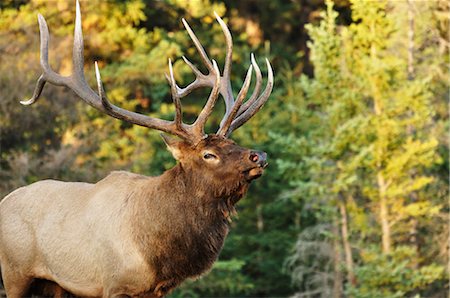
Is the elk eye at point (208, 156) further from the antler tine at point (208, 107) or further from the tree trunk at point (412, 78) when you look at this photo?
the tree trunk at point (412, 78)

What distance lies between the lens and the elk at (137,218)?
805 cm

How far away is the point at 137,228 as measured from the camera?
8.21 metres

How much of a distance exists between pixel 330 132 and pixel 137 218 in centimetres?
1082

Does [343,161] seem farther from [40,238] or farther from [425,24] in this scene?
[40,238]

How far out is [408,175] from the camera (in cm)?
1892

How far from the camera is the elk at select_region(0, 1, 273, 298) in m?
8.05

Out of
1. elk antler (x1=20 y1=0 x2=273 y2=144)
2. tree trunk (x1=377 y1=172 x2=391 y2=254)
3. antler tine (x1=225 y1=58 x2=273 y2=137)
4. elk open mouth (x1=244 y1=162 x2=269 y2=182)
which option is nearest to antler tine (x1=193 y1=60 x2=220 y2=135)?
elk antler (x1=20 y1=0 x2=273 y2=144)

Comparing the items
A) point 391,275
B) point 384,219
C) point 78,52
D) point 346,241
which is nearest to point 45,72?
point 78,52

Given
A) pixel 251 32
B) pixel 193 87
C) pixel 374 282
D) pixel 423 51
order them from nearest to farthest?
1. pixel 193 87
2. pixel 374 282
3. pixel 423 51
4. pixel 251 32

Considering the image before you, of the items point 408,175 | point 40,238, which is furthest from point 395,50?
point 40,238

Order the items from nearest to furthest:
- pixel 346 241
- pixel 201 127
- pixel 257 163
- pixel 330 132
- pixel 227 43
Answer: pixel 257 163 < pixel 201 127 < pixel 227 43 < pixel 330 132 < pixel 346 241

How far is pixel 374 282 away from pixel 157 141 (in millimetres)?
6123

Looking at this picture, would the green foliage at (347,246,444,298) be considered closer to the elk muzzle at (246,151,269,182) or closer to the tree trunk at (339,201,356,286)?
the tree trunk at (339,201,356,286)

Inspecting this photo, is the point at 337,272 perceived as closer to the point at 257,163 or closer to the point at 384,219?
the point at 384,219
